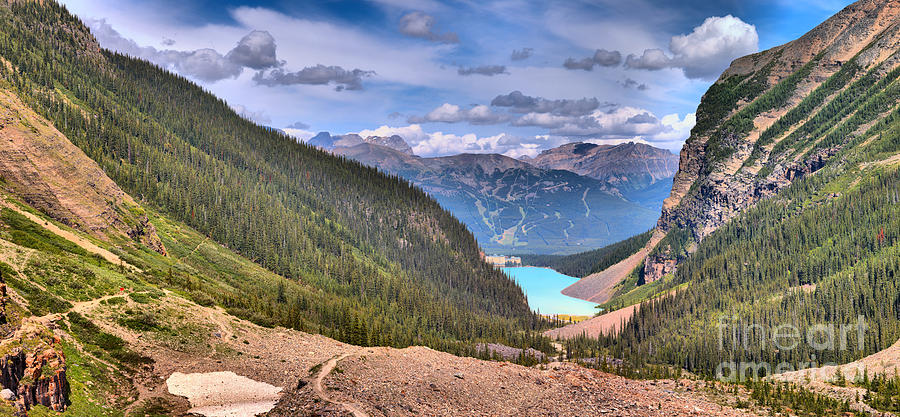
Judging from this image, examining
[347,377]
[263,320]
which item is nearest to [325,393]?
[347,377]

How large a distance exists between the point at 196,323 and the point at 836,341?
16041cm

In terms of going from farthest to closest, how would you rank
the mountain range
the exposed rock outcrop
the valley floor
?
1. the exposed rock outcrop
2. the mountain range
3. the valley floor

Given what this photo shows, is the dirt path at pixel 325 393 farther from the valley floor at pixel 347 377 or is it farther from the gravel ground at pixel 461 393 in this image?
the gravel ground at pixel 461 393

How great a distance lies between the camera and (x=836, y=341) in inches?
5561

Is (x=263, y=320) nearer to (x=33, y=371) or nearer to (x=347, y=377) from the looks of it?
(x=347, y=377)

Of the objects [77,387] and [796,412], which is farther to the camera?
[796,412]

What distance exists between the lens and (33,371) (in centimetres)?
3281

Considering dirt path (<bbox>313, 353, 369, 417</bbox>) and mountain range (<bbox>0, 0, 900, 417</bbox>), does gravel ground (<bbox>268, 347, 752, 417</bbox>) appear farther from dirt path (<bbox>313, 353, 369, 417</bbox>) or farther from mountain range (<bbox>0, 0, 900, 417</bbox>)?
dirt path (<bbox>313, 353, 369, 417</bbox>)

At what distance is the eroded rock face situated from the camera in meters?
31.9

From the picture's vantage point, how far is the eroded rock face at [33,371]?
31.9m

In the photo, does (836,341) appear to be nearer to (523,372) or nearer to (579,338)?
(579,338)

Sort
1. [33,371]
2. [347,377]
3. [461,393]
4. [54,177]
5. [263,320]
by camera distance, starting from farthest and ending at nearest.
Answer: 1. [54,177]
2. [263,320]
3. [461,393]
4. [347,377]
5. [33,371]

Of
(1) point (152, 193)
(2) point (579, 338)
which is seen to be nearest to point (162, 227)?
(1) point (152, 193)

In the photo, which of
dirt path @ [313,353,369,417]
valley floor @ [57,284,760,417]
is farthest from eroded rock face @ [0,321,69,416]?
dirt path @ [313,353,369,417]
